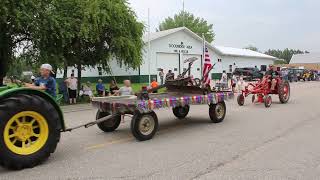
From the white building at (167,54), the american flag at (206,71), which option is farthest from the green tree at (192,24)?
the american flag at (206,71)

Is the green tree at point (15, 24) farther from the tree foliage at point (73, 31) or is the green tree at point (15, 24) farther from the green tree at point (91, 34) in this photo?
the green tree at point (91, 34)

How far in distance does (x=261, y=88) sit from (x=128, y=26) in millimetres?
8050

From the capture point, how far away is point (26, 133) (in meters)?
6.67

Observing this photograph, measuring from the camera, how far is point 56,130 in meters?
6.91

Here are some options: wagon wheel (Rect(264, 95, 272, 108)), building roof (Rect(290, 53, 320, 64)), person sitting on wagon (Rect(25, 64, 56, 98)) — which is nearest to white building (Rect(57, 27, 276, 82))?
wagon wheel (Rect(264, 95, 272, 108))

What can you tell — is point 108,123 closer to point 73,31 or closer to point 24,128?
point 24,128

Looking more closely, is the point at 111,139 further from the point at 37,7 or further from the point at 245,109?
the point at 37,7

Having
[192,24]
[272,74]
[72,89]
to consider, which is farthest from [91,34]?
[192,24]

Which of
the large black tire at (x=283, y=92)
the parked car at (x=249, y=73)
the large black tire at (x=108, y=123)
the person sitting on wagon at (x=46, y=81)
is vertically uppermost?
the parked car at (x=249, y=73)

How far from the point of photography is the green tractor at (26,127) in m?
6.34

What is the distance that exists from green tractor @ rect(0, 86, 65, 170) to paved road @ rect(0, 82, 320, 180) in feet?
0.72

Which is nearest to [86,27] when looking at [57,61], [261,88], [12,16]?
[57,61]

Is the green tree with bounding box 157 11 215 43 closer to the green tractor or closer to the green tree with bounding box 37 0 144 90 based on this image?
the green tree with bounding box 37 0 144 90

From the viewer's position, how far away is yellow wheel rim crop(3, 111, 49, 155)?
645 cm
